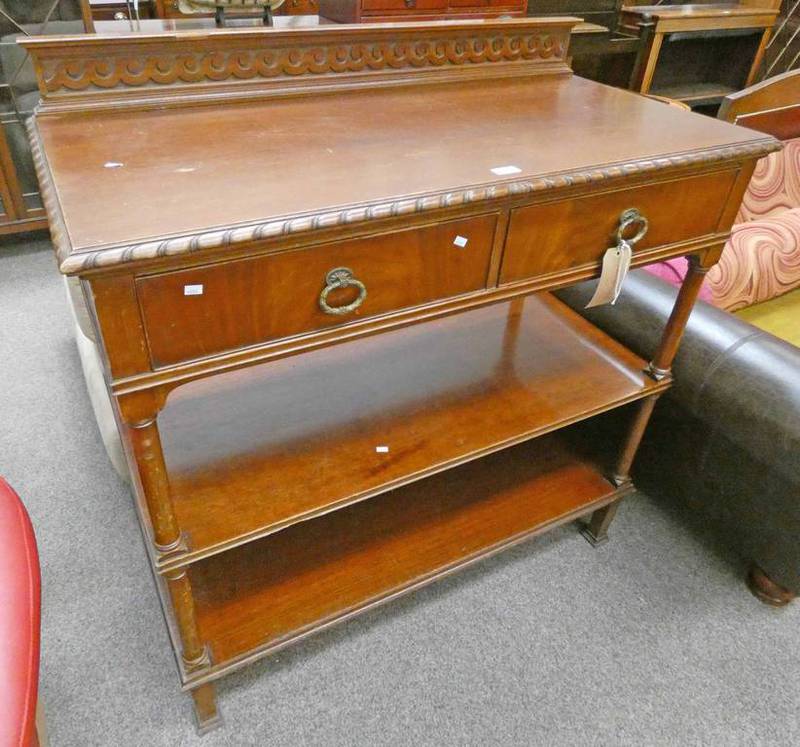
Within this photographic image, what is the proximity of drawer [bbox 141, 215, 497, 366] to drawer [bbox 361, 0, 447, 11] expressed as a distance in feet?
5.23

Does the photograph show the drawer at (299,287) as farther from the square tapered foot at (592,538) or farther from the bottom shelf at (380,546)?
the square tapered foot at (592,538)

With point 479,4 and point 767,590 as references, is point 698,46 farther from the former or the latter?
point 767,590

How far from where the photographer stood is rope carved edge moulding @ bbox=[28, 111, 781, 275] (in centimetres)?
61

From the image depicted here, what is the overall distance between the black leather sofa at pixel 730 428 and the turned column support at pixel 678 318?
61 millimetres

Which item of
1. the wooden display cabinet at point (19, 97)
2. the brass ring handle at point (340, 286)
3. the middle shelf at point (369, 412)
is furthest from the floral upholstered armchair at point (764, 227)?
the wooden display cabinet at point (19, 97)

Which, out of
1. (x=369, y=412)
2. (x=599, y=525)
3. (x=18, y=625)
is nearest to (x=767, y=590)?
(x=599, y=525)

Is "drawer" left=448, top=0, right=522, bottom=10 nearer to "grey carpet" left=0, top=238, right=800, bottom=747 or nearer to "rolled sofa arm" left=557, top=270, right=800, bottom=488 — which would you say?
"rolled sofa arm" left=557, top=270, right=800, bottom=488

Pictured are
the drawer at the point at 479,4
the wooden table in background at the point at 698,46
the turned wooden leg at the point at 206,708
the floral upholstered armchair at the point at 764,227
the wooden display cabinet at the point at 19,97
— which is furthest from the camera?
the wooden table in background at the point at 698,46

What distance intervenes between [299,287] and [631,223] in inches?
21.1

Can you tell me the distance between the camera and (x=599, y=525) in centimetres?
150

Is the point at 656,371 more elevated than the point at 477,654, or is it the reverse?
the point at 656,371

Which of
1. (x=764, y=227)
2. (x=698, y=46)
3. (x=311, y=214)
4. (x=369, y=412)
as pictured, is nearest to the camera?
(x=311, y=214)

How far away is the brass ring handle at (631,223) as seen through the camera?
961mm

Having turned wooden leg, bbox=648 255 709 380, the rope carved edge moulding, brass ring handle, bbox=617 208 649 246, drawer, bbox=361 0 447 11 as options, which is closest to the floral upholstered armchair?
turned wooden leg, bbox=648 255 709 380
